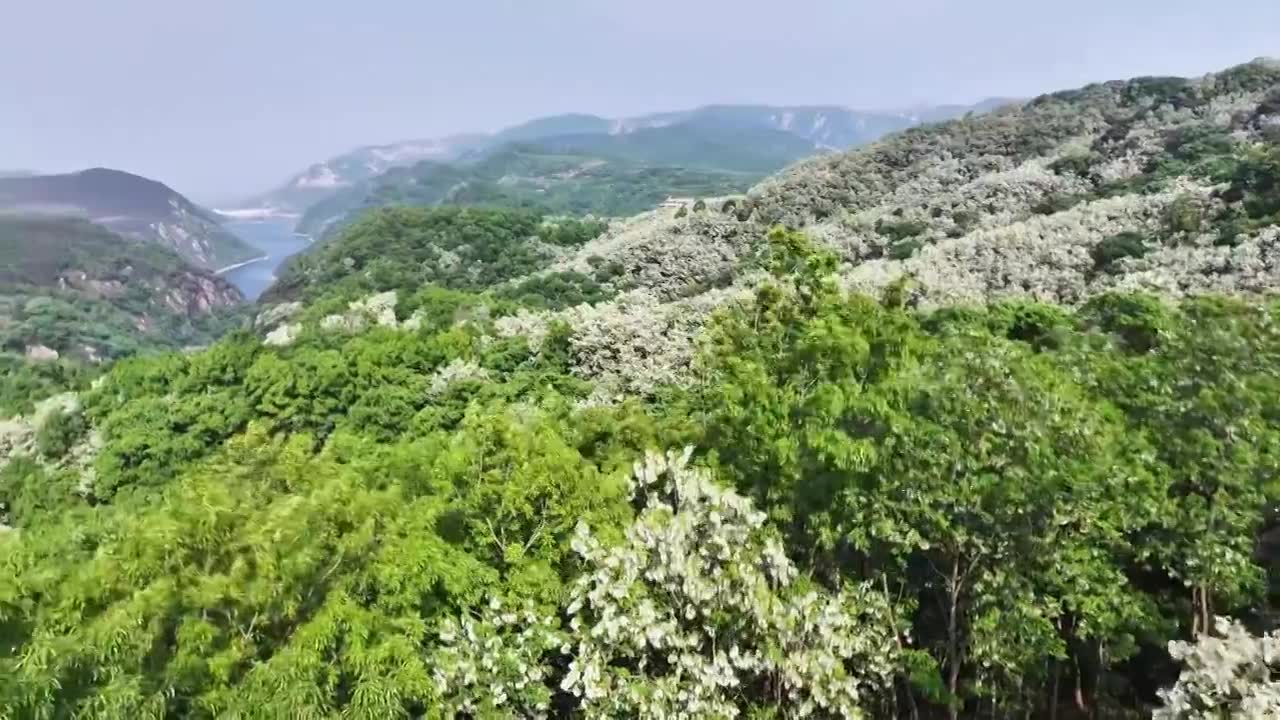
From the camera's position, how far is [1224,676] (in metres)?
15.5

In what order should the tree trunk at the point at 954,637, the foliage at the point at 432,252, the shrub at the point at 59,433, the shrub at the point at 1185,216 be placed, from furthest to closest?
the foliage at the point at 432,252 < the shrub at the point at 59,433 < the shrub at the point at 1185,216 < the tree trunk at the point at 954,637

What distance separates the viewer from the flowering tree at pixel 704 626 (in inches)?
699

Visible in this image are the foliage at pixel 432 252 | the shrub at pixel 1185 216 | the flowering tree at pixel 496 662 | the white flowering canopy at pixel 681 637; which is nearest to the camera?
the flowering tree at pixel 496 662

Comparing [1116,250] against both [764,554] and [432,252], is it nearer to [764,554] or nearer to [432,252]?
[764,554]

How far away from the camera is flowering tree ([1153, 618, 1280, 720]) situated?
1529 cm

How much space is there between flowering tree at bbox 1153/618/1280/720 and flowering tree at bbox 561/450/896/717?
5.13m

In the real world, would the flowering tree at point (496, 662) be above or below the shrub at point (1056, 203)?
below

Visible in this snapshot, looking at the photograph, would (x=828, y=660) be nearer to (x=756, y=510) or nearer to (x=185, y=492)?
(x=756, y=510)

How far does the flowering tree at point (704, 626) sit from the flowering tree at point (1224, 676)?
5126mm

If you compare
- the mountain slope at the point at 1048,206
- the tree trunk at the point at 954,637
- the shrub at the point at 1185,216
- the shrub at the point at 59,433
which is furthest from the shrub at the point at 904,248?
the shrub at the point at 59,433

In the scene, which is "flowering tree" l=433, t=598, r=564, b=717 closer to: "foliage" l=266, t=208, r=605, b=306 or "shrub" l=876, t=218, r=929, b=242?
"shrub" l=876, t=218, r=929, b=242

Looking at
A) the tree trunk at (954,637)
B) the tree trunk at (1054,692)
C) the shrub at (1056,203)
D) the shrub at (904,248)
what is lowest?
the tree trunk at (1054,692)

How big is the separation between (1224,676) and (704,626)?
8.44 meters

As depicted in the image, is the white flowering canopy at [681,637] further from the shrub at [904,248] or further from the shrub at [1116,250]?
the shrub at [904,248]
